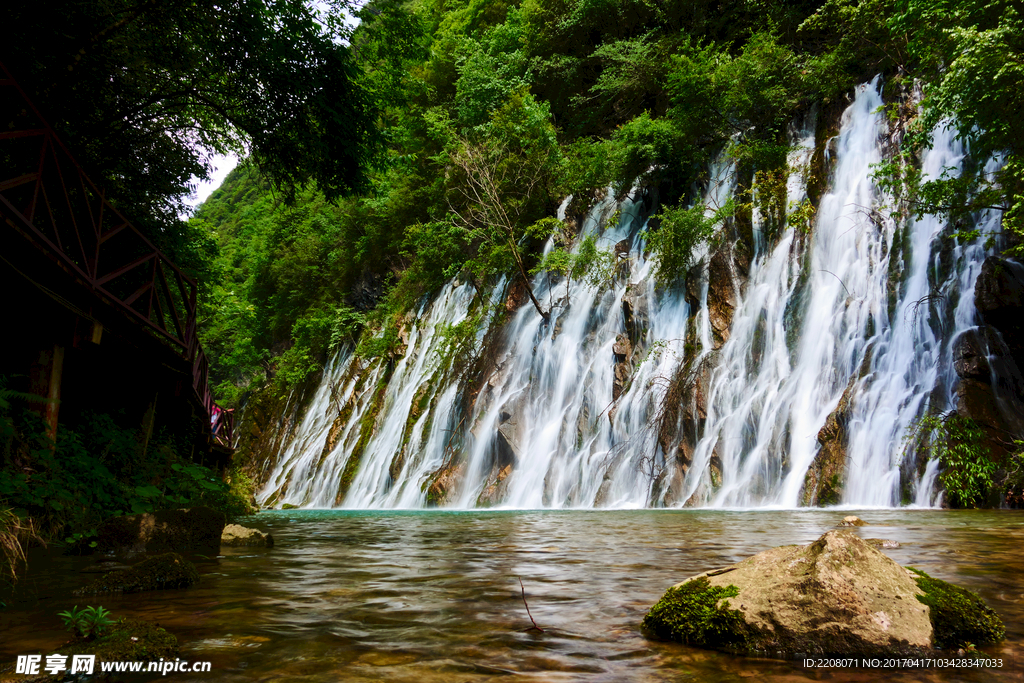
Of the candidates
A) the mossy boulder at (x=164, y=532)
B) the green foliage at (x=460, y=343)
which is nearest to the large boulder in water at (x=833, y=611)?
the mossy boulder at (x=164, y=532)

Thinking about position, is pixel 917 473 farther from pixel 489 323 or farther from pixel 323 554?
pixel 489 323

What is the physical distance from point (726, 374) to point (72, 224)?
40.7 feet

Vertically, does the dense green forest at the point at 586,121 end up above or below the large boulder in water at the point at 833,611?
above

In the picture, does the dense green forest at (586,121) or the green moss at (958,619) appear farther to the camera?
the dense green forest at (586,121)

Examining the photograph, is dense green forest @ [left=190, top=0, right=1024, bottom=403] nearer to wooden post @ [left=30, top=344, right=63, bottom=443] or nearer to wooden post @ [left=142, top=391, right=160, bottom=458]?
wooden post @ [left=142, top=391, right=160, bottom=458]

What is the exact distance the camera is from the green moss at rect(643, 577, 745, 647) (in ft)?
9.14

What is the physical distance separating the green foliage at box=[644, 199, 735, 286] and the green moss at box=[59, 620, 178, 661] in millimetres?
15675

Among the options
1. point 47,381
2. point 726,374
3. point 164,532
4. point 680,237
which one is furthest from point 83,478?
point 680,237

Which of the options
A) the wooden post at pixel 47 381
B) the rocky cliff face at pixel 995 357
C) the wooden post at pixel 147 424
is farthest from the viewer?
the rocky cliff face at pixel 995 357

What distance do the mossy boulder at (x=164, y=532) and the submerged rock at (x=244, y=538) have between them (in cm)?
40

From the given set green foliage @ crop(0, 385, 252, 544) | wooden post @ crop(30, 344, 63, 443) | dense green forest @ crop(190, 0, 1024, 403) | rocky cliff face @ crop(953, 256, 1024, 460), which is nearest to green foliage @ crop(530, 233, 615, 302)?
dense green forest @ crop(190, 0, 1024, 403)

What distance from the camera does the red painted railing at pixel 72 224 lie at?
5.85 metres

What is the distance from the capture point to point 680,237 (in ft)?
55.0

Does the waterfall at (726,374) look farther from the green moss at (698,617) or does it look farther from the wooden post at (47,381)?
the wooden post at (47,381)
